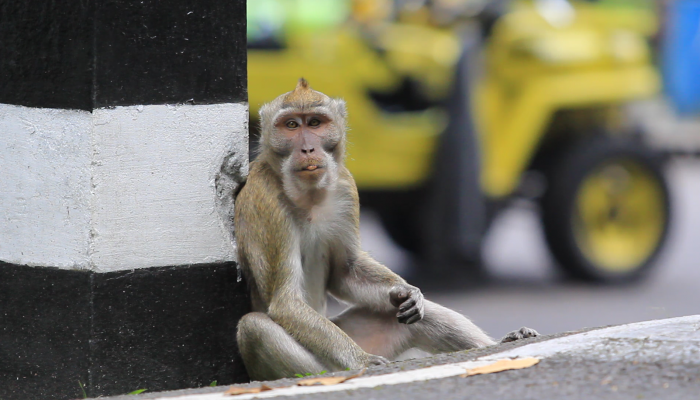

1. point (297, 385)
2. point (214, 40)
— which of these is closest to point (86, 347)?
point (297, 385)

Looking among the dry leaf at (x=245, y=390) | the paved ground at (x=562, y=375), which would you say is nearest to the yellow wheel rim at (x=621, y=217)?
the paved ground at (x=562, y=375)

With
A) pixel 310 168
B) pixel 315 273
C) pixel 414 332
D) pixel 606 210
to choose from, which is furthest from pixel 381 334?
pixel 606 210

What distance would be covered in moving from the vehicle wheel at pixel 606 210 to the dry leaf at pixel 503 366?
19.4ft

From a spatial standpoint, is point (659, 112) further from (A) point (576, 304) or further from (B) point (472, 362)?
(B) point (472, 362)

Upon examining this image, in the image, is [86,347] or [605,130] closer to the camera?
[86,347]

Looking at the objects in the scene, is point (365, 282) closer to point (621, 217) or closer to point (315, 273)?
point (315, 273)

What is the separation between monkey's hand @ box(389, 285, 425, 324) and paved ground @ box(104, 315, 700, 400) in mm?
→ 597

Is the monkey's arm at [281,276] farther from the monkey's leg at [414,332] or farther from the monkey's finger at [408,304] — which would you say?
the monkey's leg at [414,332]

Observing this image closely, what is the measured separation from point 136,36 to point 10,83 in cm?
53

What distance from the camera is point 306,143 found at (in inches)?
184

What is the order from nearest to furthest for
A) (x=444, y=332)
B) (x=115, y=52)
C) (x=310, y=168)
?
(x=115, y=52), (x=310, y=168), (x=444, y=332)

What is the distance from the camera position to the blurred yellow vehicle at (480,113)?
881cm

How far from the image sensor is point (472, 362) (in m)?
3.85

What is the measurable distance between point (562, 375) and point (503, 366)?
0.73 ft
